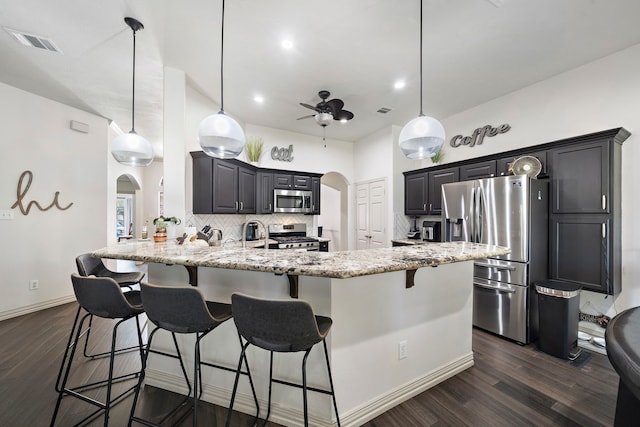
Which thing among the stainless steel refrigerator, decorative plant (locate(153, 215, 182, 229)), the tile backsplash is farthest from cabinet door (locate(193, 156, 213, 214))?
the stainless steel refrigerator

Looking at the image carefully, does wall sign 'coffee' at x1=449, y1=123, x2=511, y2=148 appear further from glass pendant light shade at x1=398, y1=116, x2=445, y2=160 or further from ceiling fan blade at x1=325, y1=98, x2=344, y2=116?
glass pendant light shade at x1=398, y1=116, x2=445, y2=160

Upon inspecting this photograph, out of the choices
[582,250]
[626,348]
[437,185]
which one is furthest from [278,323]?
[437,185]

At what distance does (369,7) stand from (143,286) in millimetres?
2676

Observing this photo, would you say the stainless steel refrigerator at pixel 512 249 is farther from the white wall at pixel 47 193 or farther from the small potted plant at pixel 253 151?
the white wall at pixel 47 193

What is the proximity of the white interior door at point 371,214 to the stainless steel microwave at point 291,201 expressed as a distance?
1.29 meters

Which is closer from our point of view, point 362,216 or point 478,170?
point 478,170

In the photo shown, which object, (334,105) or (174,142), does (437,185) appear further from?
(174,142)

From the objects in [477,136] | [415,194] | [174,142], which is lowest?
[415,194]

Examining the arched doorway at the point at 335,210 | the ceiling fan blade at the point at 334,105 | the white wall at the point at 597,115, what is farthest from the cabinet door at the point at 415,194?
the ceiling fan blade at the point at 334,105

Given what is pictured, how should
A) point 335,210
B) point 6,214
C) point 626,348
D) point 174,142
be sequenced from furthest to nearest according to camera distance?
point 335,210, point 6,214, point 174,142, point 626,348

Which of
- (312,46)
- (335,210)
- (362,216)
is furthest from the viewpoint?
(335,210)

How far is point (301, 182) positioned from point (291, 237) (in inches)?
45.0

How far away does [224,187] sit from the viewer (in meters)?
3.88

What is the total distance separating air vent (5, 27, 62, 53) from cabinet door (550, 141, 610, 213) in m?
5.51
